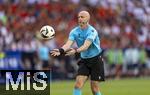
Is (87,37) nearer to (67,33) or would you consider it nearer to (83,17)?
(83,17)

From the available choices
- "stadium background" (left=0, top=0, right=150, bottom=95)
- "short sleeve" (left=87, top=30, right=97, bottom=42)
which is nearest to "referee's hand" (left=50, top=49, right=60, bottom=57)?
"short sleeve" (left=87, top=30, right=97, bottom=42)

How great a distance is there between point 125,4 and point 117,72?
4.19 m

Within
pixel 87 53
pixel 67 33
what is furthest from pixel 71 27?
pixel 87 53

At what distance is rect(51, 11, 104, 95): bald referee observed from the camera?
1531 centimetres

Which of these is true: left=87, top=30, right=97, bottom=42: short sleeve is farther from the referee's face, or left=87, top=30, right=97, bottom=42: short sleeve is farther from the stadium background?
the stadium background

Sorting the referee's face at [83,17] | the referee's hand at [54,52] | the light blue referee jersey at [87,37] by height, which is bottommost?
the referee's hand at [54,52]

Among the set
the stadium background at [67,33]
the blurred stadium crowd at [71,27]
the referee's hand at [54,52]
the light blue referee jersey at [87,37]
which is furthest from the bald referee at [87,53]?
the blurred stadium crowd at [71,27]

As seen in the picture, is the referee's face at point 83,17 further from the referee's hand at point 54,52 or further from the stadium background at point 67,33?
the stadium background at point 67,33

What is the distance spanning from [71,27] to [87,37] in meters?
16.1

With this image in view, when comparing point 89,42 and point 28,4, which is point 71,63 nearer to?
point 28,4

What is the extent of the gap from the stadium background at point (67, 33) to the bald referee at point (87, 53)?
40.1 feet

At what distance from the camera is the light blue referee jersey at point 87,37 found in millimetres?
15484

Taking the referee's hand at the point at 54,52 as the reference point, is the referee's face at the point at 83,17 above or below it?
above

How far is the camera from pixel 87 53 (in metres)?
15.8
